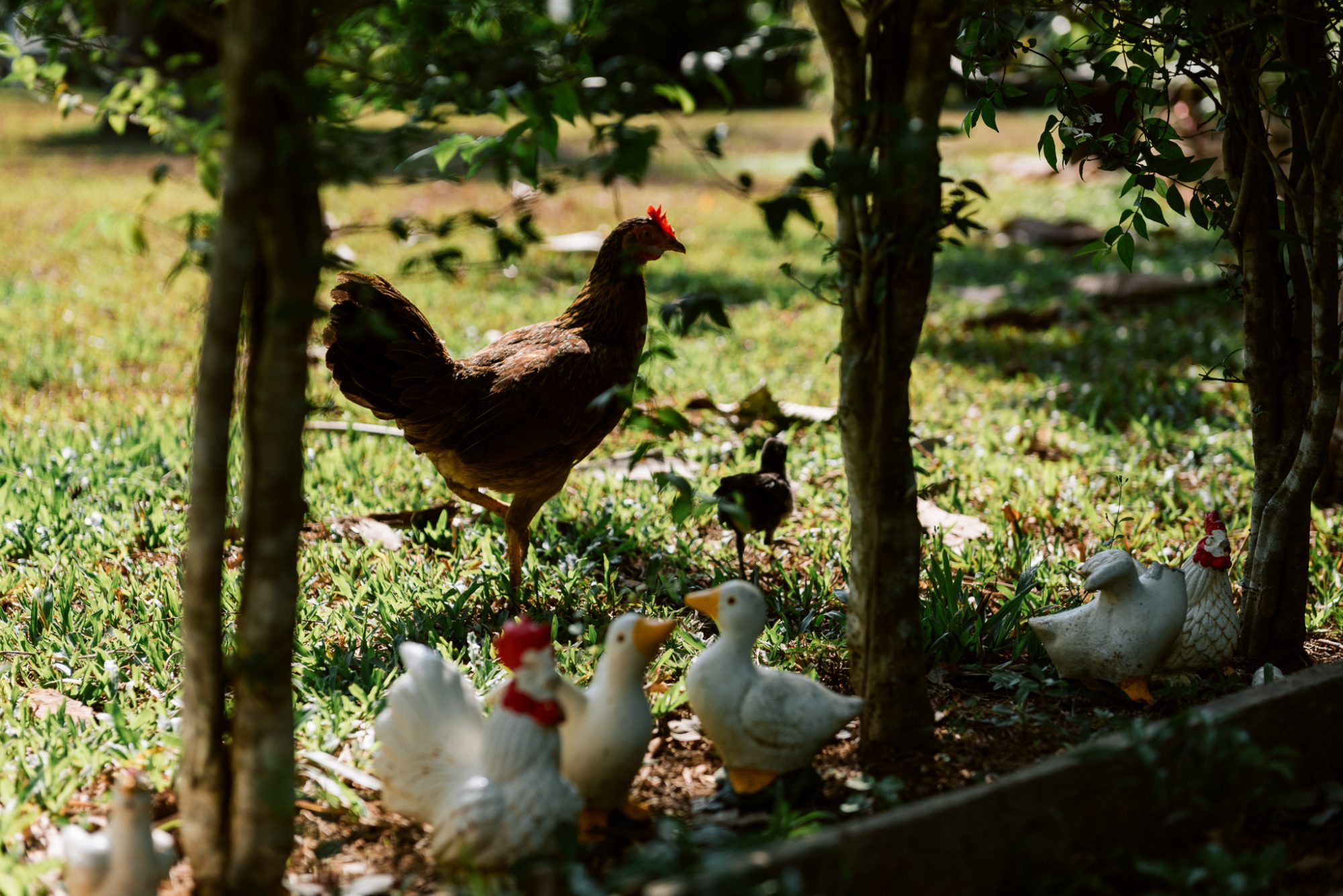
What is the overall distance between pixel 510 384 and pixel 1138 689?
7.27 ft

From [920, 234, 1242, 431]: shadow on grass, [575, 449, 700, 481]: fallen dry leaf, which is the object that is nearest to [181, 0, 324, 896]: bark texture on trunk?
[575, 449, 700, 481]: fallen dry leaf

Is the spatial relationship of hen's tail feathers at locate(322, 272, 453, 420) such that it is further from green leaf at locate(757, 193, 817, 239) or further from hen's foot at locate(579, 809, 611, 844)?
green leaf at locate(757, 193, 817, 239)

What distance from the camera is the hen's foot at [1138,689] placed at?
3.18 meters

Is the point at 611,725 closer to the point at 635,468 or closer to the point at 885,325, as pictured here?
the point at 885,325

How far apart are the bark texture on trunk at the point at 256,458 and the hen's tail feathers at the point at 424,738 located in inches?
9.8

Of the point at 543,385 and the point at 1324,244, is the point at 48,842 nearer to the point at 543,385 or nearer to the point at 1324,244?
the point at 543,385

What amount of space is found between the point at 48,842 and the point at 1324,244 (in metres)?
3.56

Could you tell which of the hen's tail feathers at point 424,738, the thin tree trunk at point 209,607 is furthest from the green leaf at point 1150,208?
the thin tree trunk at point 209,607

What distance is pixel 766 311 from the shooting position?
29.6 feet

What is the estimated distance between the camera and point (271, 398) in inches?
84.5

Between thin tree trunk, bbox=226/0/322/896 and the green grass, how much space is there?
15cm

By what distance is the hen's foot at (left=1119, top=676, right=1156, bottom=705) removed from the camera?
3.18 m

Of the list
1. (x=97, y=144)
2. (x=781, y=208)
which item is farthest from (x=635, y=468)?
(x=97, y=144)

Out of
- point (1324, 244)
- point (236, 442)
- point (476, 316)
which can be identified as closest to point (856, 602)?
point (1324, 244)
